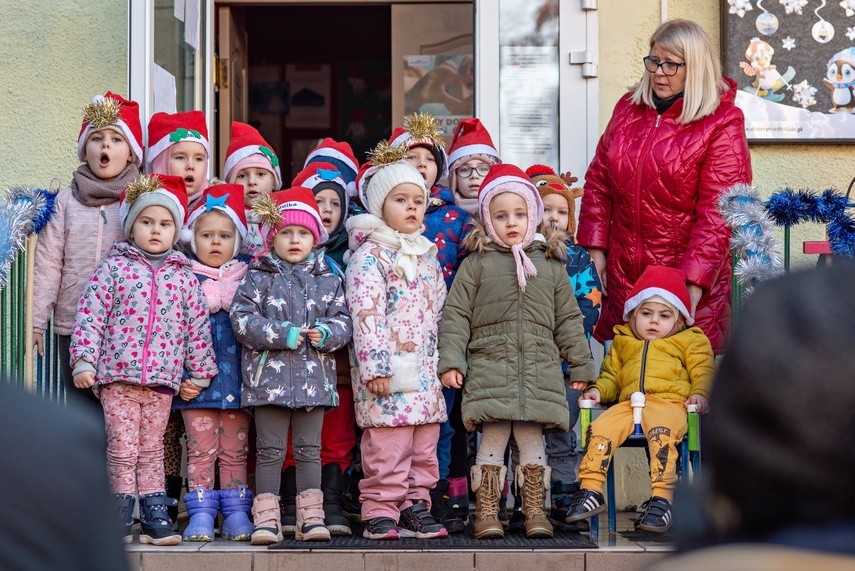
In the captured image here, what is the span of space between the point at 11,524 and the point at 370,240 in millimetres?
3905

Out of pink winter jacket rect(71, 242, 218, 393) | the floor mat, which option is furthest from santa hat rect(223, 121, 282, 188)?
the floor mat

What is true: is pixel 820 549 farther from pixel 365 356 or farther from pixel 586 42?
pixel 586 42

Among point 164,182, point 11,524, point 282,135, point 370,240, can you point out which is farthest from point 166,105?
point 11,524

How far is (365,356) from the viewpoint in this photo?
4793mm

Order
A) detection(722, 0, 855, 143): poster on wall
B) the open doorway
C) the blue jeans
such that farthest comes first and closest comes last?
the open doorway
detection(722, 0, 855, 143): poster on wall
the blue jeans

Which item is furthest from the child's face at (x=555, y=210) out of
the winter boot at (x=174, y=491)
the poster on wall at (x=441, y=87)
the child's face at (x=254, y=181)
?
the poster on wall at (x=441, y=87)

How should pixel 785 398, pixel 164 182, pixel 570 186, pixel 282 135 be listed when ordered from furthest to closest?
pixel 282 135, pixel 570 186, pixel 164 182, pixel 785 398

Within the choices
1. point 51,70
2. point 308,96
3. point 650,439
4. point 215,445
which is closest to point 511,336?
point 650,439

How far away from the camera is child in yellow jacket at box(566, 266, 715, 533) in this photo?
15.8ft

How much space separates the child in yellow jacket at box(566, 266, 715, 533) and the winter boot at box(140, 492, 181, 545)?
1609 mm

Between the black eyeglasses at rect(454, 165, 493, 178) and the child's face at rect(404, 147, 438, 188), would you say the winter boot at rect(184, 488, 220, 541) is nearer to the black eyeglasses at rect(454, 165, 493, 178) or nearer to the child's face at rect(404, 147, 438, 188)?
the child's face at rect(404, 147, 438, 188)

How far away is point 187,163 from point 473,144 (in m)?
1.33

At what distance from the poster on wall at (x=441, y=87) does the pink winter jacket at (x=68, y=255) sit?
3.35 metres

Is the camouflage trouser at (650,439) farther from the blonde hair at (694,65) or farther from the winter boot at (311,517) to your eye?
the blonde hair at (694,65)
